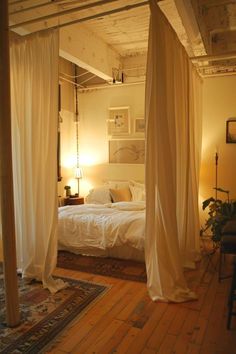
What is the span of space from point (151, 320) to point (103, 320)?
15.0 inches

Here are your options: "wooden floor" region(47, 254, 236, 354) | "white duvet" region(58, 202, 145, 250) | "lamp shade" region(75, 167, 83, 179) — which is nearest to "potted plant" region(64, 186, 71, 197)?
"lamp shade" region(75, 167, 83, 179)

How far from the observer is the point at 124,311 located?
8.00 ft

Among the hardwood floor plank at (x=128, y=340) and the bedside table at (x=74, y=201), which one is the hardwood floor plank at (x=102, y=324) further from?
the bedside table at (x=74, y=201)

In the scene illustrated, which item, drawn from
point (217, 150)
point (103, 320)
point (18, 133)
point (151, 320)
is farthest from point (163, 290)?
point (217, 150)

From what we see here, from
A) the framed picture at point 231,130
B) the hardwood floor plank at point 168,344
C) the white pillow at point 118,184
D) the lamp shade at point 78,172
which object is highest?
the framed picture at point 231,130

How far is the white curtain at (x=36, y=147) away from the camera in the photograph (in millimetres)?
2758

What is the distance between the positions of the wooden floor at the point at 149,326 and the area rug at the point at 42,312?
0.31ft

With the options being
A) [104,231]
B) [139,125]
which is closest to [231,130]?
[139,125]

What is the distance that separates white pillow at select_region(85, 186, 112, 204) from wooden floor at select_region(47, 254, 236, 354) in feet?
6.54

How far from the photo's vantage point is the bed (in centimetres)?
345

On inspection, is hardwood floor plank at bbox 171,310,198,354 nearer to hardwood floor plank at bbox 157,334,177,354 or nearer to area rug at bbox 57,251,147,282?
hardwood floor plank at bbox 157,334,177,354

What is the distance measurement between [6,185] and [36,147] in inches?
29.6

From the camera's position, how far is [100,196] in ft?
15.7

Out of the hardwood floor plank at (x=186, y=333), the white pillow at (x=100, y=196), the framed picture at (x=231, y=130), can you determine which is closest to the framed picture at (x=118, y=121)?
the white pillow at (x=100, y=196)
